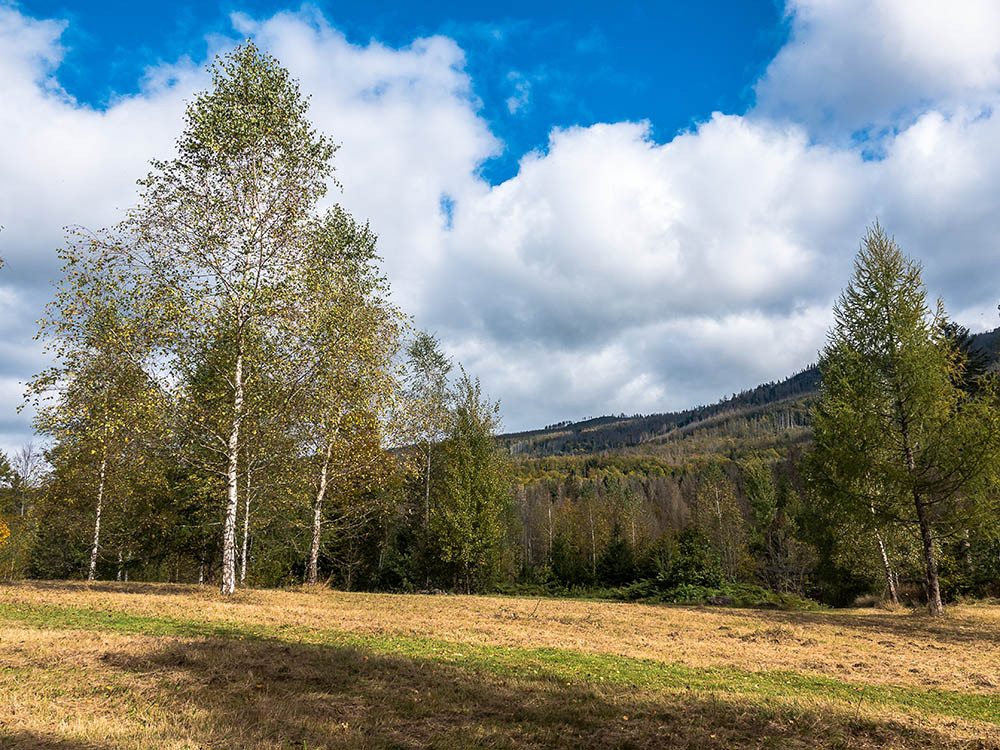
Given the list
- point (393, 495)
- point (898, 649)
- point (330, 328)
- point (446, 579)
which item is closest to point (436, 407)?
point (393, 495)

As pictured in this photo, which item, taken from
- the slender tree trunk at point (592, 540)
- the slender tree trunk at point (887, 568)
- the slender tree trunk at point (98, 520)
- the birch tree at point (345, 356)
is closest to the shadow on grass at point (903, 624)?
the slender tree trunk at point (887, 568)

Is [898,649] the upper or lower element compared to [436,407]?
lower

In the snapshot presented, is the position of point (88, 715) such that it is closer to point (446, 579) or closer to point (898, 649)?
point (898, 649)

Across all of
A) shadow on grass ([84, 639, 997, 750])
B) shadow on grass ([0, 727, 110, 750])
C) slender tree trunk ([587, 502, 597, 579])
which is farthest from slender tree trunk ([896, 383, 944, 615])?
slender tree trunk ([587, 502, 597, 579])

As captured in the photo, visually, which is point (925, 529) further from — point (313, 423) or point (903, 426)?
point (313, 423)

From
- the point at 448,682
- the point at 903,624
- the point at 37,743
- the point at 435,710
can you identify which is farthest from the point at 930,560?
the point at 37,743

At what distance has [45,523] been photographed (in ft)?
100

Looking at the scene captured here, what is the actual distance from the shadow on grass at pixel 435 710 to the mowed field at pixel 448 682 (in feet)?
0.11

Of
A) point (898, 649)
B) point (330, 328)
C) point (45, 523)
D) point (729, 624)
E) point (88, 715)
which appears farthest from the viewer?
point (45, 523)

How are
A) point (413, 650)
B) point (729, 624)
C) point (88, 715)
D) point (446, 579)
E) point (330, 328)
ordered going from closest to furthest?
point (88, 715), point (413, 650), point (729, 624), point (330, 328), point (446, 579)

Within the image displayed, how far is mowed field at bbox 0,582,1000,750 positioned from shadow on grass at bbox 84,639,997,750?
0.11 feet

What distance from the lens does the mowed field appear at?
644cm

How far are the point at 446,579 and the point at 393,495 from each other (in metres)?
6.11

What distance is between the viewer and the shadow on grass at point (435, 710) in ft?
21.1
